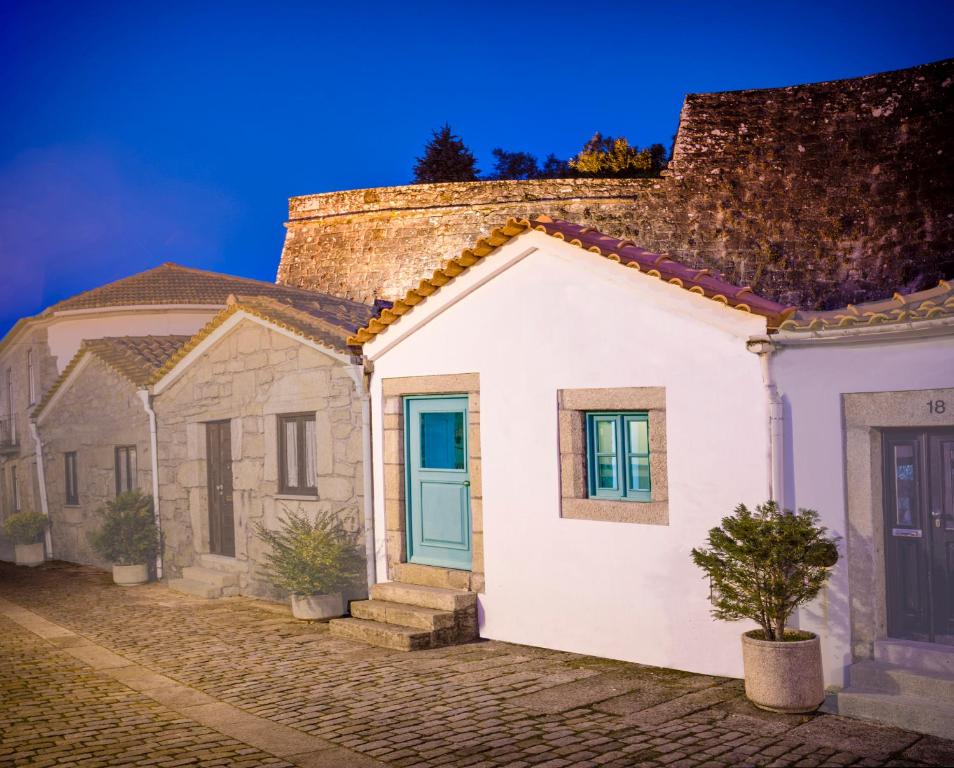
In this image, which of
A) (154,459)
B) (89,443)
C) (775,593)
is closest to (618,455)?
(775,593)

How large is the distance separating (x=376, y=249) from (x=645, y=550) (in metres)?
18.5

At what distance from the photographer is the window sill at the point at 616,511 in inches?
324

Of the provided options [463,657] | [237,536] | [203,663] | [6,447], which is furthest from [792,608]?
[6,447]

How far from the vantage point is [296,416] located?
40.4ft

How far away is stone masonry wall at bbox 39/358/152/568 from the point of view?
1611 centimetres

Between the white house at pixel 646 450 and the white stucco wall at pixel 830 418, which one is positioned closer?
the white stucco wall at pixel 830 418

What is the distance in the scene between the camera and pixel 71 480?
1911 centimetres

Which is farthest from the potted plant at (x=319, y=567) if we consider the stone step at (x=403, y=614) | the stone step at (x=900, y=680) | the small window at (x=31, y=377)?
the small window at (x=31, y=377)

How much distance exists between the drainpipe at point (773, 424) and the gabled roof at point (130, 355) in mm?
10475

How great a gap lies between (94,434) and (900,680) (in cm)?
1468

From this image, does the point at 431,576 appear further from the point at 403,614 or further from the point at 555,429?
the point at 555,429

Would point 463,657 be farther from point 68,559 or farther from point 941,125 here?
point 941,125

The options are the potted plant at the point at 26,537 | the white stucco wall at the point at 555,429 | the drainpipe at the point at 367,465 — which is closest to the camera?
the white stucco wall at the point at 555,429

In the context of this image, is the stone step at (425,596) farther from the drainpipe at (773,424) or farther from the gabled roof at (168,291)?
the gabled roof at (168,291)
